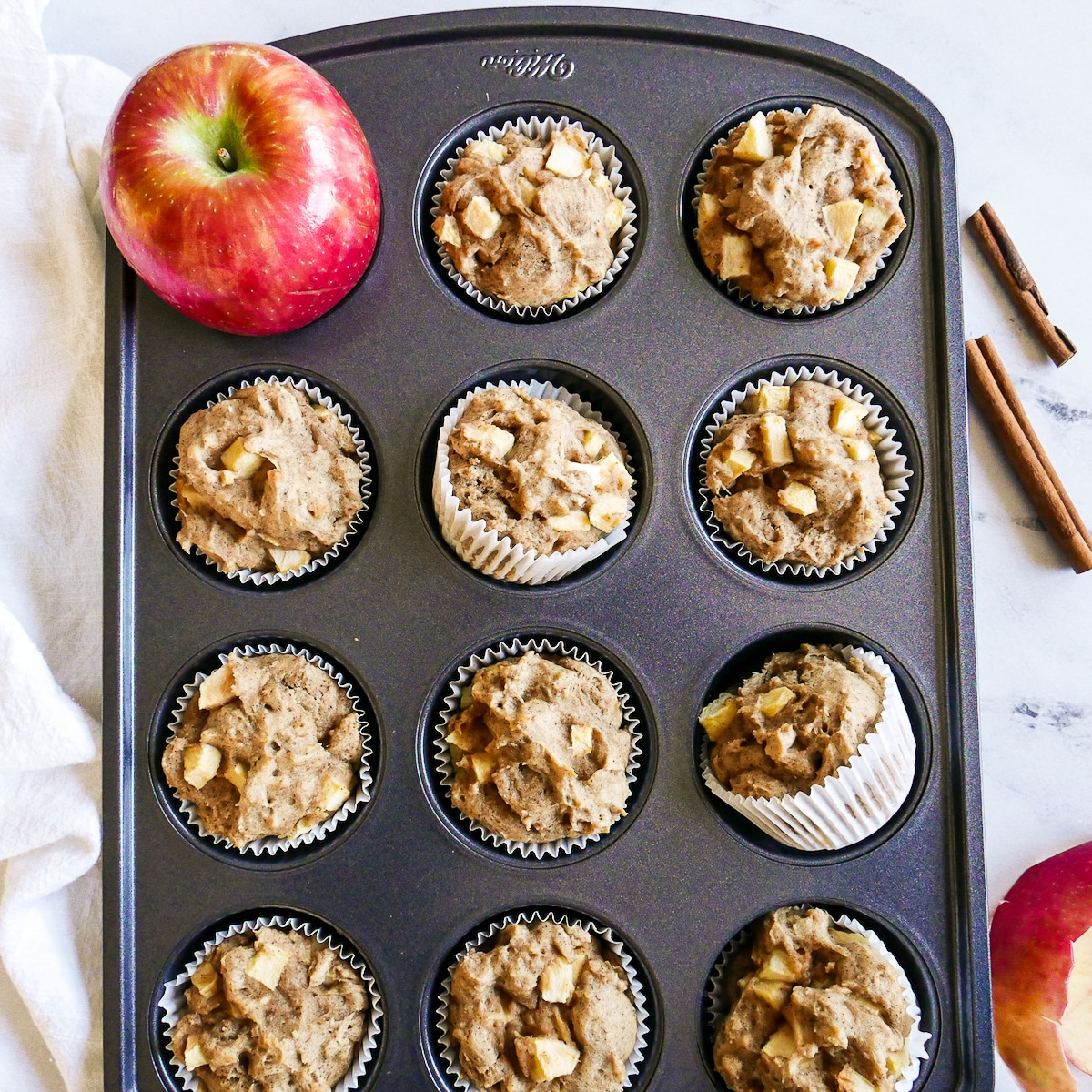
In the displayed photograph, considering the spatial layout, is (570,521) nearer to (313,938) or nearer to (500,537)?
(500,537)

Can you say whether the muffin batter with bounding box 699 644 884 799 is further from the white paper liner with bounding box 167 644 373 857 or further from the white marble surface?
the white paper liner with bounding box 167 644 373 857

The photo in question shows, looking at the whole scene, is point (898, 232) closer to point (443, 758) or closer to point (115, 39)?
point (443, 758)

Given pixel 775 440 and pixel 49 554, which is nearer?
pixel 775 440

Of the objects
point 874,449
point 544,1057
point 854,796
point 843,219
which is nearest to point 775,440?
point 874,449

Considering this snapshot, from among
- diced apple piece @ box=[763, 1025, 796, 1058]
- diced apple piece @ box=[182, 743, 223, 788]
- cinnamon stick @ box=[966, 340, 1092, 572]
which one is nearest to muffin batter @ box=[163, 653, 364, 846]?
diced apple piece @ box=[182, 743, 223, 788]

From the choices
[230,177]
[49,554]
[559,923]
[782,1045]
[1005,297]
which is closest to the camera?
[230,177]
